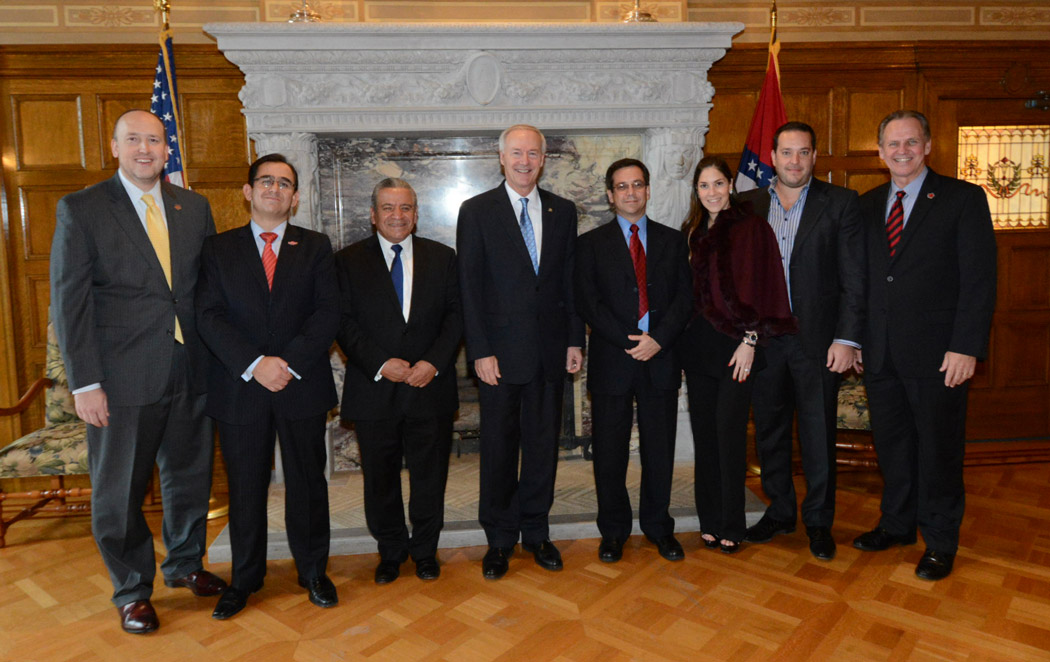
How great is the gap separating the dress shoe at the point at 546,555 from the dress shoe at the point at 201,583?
119 centimetres

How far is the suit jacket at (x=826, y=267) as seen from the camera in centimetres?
282


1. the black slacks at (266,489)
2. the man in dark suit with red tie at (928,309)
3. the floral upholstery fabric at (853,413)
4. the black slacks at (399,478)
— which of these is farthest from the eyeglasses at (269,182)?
the floral upholstery fabric at (853,413)

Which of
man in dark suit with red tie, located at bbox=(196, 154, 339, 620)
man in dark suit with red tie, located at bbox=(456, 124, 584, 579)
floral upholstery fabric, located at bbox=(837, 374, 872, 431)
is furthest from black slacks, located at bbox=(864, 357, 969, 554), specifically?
man in dark suit with red tie, located at bbox=(196, 154, 339, 620)

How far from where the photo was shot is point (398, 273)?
9.00ft

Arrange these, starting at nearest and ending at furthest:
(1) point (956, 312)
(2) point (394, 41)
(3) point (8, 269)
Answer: (1) point (956, 312), (2) point (394, 41), (3) point (8, 269)

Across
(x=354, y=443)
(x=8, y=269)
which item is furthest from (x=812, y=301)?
(x=8, y=269)

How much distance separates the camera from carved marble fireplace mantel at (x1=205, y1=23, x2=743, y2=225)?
3.72 m

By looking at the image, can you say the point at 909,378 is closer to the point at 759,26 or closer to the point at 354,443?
the point at 759,26

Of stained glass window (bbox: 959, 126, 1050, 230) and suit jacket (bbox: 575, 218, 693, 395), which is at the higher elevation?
stained glass window (bbox: 959, 126, 1050, 230)

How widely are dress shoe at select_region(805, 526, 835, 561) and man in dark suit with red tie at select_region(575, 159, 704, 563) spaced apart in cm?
55

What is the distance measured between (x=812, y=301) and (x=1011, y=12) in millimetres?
3116

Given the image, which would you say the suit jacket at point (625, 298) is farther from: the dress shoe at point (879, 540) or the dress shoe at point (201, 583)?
the dress shoe at point (201, 583)

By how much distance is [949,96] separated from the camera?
14.5ft

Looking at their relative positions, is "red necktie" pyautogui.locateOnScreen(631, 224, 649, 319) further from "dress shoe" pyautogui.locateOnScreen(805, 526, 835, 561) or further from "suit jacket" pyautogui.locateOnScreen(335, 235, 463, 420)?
"dress shoe" pyautogui.locateOnScreen(805, 526, 835, 561)
